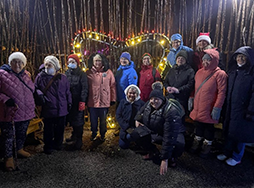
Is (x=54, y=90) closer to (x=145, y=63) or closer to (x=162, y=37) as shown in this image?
(x=145, y=63)

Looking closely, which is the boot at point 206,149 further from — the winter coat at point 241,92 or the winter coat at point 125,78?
the winter coat at point 125,78

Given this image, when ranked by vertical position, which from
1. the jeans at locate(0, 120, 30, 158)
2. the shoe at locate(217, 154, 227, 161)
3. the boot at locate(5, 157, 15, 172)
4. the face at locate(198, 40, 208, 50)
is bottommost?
the shoe at locate(217, 154, 227, 161)

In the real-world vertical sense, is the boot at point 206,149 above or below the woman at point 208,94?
below

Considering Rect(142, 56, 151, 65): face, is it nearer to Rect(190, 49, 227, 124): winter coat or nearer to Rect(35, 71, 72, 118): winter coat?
Rect(190, 49, 227, 124): winter coat

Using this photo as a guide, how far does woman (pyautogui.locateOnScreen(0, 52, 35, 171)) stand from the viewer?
2948 mm

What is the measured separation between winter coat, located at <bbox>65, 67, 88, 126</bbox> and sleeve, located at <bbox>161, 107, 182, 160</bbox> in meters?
1.86

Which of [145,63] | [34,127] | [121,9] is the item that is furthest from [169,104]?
[121,9]

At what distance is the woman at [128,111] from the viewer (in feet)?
11.9

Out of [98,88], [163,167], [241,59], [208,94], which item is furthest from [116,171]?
[241,59]

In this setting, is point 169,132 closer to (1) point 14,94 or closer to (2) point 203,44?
(2) point 203,44

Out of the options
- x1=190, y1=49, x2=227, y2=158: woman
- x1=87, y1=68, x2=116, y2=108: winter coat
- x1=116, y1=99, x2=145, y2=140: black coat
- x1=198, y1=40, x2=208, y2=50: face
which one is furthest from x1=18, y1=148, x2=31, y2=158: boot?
x1=198, y1=40, x2=208, y2=50: face

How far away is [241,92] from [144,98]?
1993mm

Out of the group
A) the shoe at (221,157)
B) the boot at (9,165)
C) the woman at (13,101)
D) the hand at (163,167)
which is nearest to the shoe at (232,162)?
the shoe at (221,157)

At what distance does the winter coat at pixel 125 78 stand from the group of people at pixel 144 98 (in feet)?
0.08
